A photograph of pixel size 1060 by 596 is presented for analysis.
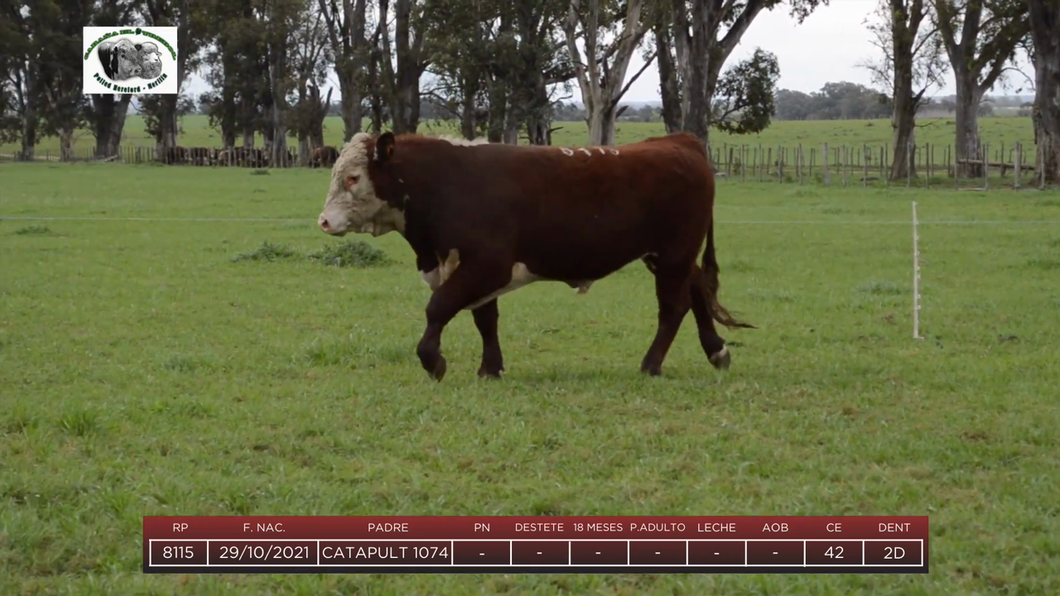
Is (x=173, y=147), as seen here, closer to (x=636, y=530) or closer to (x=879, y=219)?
(x=879, y=219)

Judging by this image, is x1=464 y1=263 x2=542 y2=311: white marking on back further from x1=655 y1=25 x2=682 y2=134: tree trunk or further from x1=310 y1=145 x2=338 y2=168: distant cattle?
x1=655 y1=25 x2=682 y2=134: tree trunk

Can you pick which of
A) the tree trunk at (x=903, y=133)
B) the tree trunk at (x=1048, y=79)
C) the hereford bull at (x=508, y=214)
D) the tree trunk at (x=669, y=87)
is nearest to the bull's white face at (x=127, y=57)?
the tree trunk at (x=669, y=87)

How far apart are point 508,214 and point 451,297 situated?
66 centimetres

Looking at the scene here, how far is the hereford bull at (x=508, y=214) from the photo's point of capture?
7.91 metres

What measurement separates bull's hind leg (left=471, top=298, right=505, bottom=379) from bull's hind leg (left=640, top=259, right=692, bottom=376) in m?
0.98

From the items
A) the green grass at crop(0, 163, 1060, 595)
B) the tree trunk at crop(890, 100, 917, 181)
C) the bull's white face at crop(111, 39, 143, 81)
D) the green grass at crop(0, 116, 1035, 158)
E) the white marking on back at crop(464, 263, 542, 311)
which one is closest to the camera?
the green grass at crop(0, 163, 1060, 595)

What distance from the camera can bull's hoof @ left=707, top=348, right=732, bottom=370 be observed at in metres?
8.66

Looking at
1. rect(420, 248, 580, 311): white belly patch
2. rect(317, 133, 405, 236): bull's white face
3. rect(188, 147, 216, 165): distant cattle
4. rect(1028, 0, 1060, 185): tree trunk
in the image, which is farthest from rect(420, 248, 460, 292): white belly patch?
rect(188, 147, 216, 165): distant cattle

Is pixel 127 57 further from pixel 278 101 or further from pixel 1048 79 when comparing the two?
pixel 1048 79

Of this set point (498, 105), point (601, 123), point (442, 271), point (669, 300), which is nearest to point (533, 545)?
point (442, 271)

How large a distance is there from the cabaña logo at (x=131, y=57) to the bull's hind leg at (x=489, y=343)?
130ft

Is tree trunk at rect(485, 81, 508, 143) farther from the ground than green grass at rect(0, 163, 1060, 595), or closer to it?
farther from the ground

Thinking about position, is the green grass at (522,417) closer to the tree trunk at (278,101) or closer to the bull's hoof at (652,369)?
the bull's hoof at (652,369)

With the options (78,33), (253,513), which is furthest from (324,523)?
(78,33)
